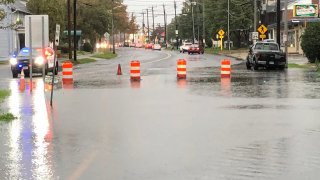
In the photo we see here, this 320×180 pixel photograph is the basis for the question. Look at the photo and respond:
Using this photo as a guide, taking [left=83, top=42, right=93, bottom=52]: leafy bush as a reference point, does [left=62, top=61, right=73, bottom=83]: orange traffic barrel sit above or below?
below

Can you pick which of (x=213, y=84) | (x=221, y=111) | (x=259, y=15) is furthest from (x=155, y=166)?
(x=259, y=15)

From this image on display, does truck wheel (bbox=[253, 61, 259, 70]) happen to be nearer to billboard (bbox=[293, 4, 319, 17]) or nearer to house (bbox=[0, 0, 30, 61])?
billboard (bbox=[293, 4, 319, 17])

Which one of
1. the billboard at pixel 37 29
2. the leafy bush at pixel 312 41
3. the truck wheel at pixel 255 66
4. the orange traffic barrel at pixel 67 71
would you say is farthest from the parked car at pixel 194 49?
the billboard at pixel 37 29

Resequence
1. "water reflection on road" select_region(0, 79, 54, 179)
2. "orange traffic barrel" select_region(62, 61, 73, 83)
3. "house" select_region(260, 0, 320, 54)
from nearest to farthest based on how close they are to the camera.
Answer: "water reflection on road" select_region(0, 79, 54, 179) → "orange traffic barrel" select_region(62, 61, 73, 83) → "house" select_region(260, 0, 320, 54)

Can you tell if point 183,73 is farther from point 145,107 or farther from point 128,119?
point 128,119

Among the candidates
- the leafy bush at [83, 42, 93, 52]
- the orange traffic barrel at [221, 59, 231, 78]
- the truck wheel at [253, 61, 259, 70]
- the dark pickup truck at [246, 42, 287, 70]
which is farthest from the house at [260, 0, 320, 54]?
the leafy bush at [83, 42, 93, 52]

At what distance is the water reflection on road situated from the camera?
763cm

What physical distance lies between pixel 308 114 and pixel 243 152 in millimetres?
4894

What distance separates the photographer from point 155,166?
784cm

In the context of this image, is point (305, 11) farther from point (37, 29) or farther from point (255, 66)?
point (37, 29)

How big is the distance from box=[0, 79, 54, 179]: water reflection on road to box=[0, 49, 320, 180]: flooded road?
14mm

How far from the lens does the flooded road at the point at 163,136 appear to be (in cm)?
766

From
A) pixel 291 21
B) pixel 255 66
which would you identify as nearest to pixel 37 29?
pixel 255 66

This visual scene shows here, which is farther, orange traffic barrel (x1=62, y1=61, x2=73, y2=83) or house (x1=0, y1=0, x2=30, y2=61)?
house (x1=0, y1=0, x2=30, y2=61)
